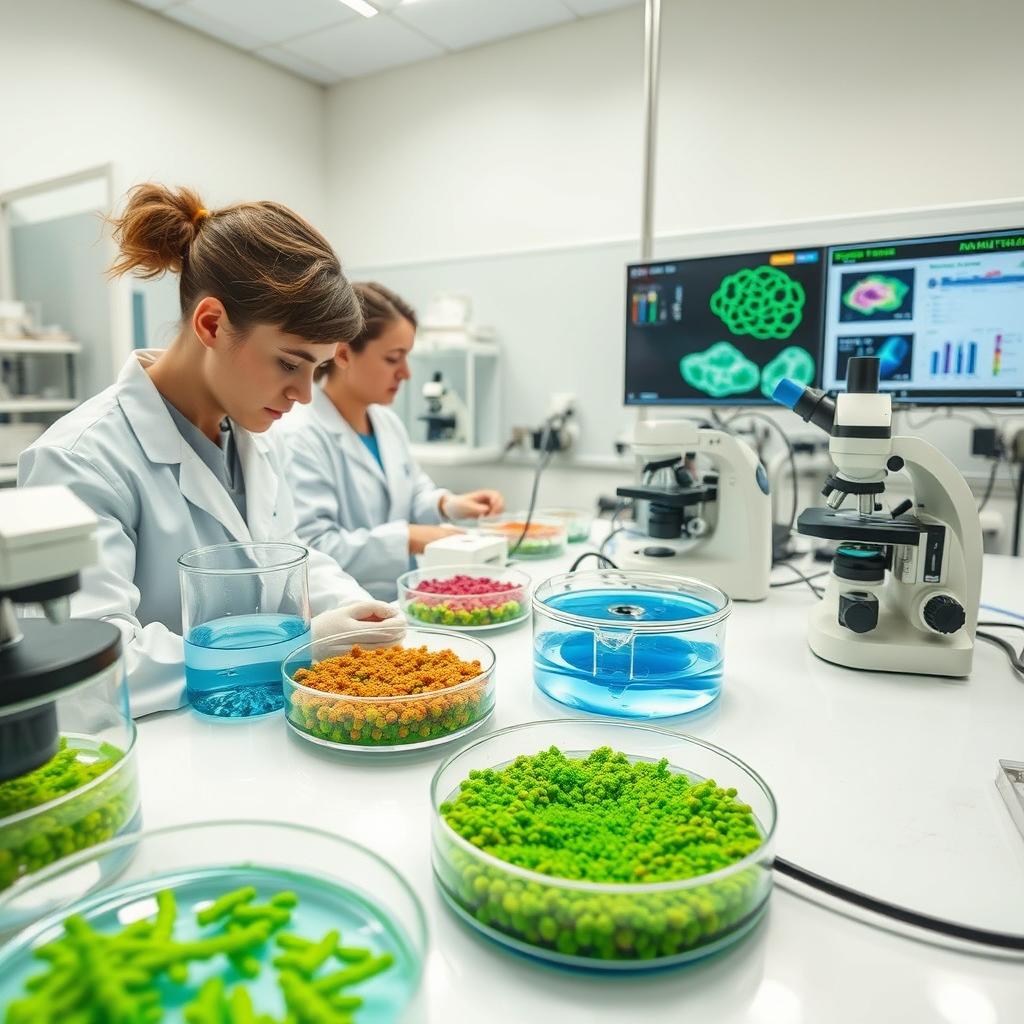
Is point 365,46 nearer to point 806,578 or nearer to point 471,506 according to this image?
point 471,506

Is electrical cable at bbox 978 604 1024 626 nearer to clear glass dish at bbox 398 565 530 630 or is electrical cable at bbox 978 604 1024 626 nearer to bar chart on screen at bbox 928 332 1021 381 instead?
bar chart on screen at bbox 928 332 1021 381

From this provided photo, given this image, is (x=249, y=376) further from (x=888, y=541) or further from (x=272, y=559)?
(x=888, y=541)

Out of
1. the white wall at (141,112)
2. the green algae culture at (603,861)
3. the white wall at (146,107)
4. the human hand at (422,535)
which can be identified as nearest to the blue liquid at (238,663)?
the green algae culture at (603,861)

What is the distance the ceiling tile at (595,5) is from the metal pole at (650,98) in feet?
4.66

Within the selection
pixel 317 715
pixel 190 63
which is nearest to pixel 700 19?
pixel 190 63

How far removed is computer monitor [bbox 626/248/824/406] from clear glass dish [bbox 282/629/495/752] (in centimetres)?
118

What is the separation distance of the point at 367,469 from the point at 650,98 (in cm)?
118

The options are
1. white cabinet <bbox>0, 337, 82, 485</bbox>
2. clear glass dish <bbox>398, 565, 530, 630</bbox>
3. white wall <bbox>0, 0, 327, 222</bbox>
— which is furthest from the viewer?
white wall <bbox>0, 0, 327, 222</bbox>

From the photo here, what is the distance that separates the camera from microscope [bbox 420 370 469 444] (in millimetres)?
3215

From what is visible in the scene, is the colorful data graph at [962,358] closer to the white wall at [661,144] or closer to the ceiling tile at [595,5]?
the white wall at [661,144]

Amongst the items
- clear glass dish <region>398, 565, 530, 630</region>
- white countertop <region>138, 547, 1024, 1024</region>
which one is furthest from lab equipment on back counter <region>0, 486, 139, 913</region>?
clear glass dish <region>398, 565, 530, 630</region>

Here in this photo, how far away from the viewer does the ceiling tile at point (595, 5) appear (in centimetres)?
305

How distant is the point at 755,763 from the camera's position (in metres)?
0.78

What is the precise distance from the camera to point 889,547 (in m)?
1.10
